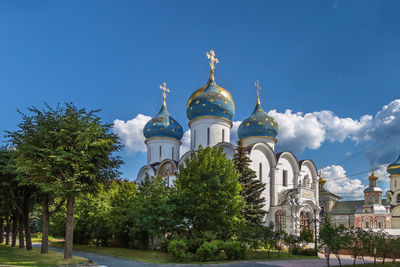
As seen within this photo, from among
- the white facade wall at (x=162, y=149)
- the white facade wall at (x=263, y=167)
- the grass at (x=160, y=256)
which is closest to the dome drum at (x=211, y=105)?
the white facade wall at (x=263, y=167)

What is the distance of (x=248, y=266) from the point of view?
51.6ft

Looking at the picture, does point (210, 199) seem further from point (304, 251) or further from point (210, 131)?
point (210, 131)

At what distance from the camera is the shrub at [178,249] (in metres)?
17.1

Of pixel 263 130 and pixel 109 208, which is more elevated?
pixel 263 130

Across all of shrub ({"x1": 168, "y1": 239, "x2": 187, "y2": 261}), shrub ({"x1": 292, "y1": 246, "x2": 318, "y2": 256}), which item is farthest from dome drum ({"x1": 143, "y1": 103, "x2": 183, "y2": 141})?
shrub ({"x1": 168, "y1": 239, "x2": 187, "y2": 261})

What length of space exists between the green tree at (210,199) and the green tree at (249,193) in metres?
4.23

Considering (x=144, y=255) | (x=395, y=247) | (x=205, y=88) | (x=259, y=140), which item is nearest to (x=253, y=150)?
(x=259, y=140)

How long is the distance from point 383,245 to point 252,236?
6055mm

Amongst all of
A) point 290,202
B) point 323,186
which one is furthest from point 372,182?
point 290,202

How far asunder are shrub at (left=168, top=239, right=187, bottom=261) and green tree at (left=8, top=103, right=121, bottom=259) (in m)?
4.56

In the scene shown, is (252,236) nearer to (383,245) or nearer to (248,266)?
(248,266)

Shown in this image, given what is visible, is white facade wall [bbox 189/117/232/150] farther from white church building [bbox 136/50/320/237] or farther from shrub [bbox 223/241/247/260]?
shrub [bbox 223/241/247/260]

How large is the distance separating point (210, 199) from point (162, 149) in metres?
21.0

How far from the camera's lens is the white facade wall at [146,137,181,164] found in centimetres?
3966
